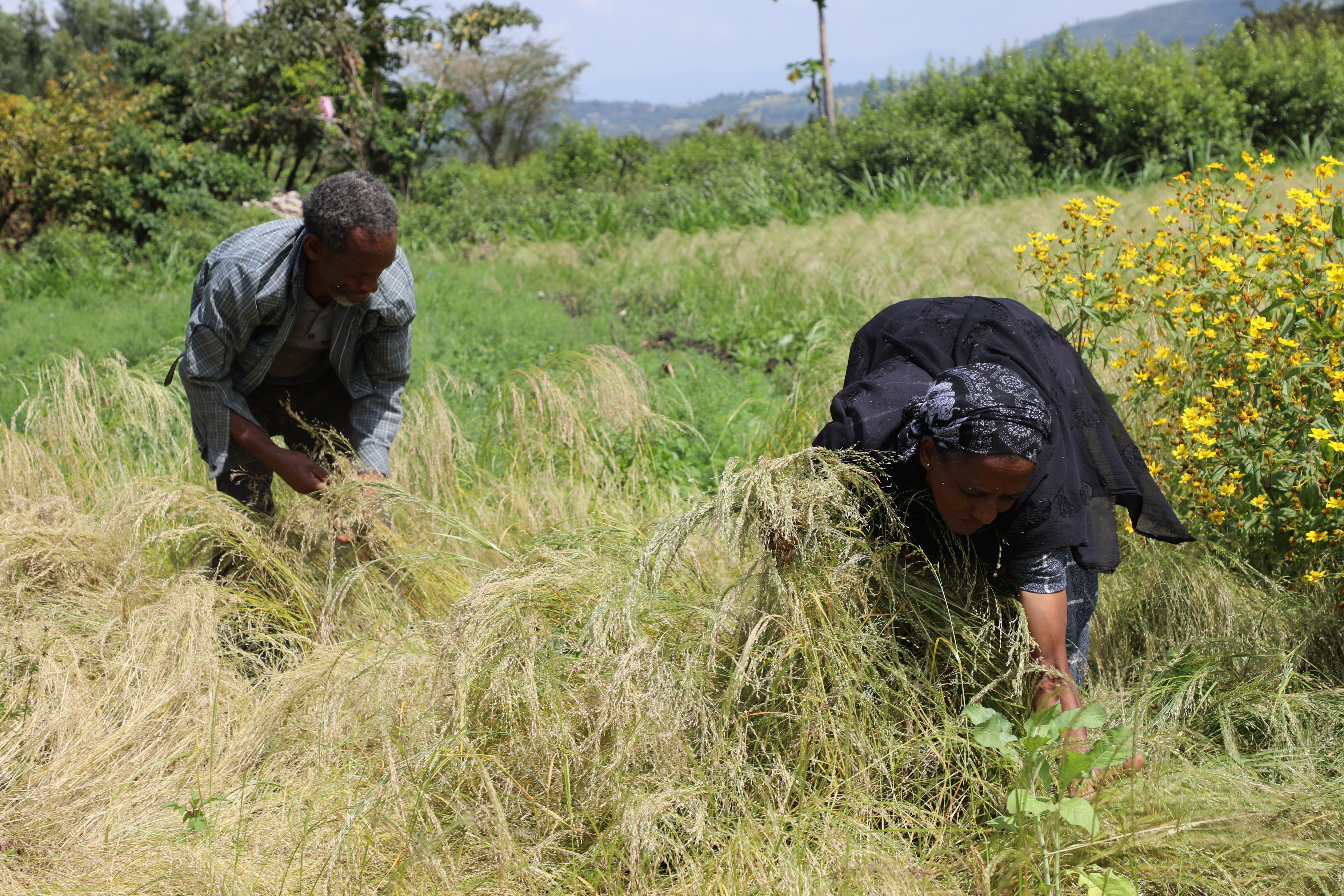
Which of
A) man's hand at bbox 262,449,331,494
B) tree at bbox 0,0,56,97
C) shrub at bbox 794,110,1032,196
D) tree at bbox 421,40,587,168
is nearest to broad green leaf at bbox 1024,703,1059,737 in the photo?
man's hand at bbox 262,449,331,494

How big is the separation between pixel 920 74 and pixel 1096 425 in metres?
12.0

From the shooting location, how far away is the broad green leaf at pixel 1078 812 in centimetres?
172

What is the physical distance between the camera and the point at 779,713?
197 cm

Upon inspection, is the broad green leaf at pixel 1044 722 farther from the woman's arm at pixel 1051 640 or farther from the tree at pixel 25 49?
the tree at pixel 25 49

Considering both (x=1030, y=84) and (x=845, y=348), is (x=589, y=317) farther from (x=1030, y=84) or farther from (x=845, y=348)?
(x=1030, y=84)

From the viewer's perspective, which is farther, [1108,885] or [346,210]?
[346,210]

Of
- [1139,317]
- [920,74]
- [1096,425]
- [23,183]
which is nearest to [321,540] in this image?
[1096,425]

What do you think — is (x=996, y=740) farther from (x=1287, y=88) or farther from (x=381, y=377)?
(x=1287, y=88)

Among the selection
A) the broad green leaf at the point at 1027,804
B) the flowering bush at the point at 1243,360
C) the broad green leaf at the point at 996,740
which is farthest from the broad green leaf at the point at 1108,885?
the flowering bush at the point at 1243,360

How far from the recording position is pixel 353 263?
2.43m

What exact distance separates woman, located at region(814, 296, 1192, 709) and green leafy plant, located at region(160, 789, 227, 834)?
1557 millimetres

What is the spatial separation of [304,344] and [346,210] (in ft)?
1.88

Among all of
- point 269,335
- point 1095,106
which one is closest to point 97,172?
point 269,335

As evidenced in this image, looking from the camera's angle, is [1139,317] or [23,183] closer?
[1139,317]
